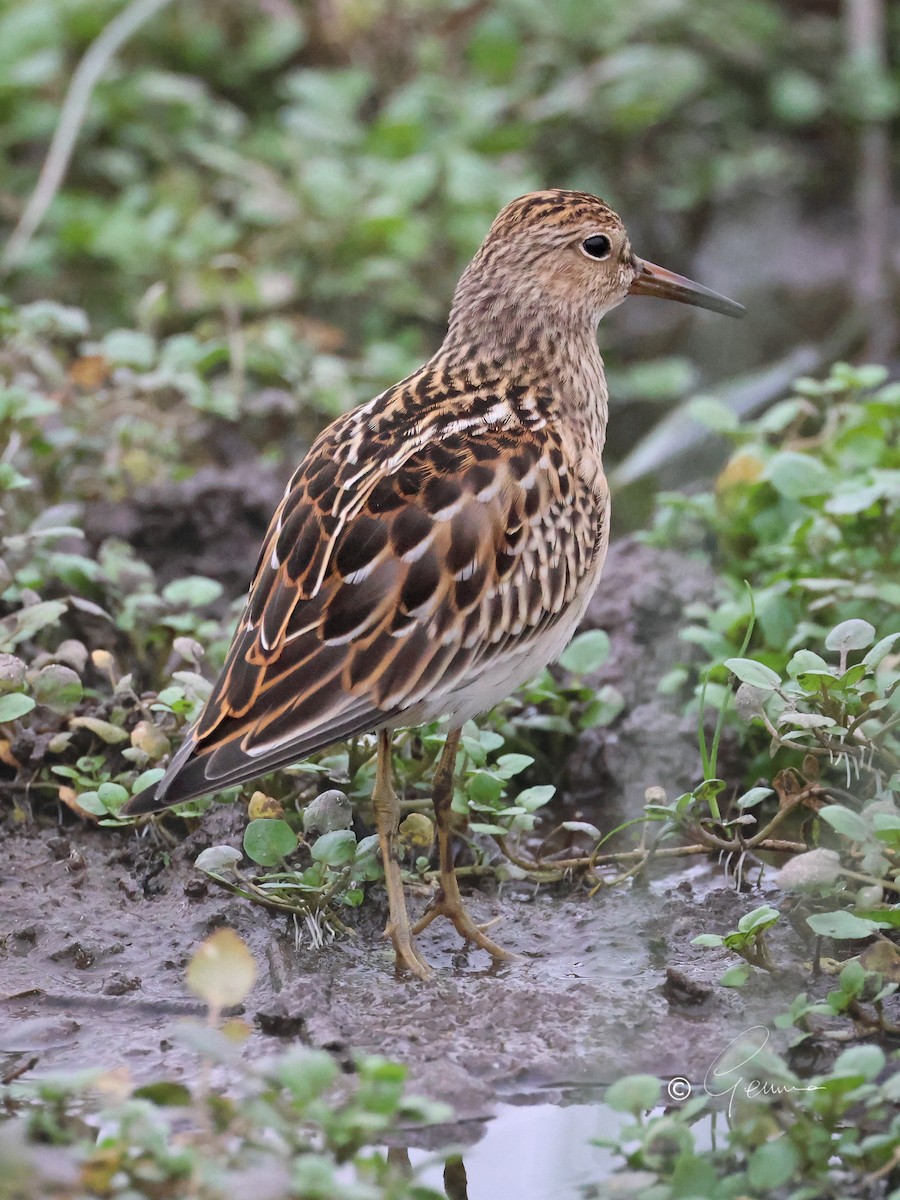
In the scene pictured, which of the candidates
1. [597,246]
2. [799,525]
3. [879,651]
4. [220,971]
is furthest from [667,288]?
[220,971]

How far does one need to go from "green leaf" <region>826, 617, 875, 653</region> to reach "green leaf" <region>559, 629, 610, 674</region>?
95cm

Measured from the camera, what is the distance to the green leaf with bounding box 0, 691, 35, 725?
13.6 feet

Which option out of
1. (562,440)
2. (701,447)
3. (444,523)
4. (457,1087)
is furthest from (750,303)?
(457,1087)

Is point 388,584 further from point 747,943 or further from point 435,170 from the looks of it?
A: point 435,170

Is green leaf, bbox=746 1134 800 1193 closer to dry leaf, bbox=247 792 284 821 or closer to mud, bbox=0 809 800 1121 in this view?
mud, bbox=0 809 800 1121

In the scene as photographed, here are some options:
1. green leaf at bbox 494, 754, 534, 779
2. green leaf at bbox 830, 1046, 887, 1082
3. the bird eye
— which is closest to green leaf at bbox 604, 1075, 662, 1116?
green leaf at bbox 830, 1046, 887, 1082

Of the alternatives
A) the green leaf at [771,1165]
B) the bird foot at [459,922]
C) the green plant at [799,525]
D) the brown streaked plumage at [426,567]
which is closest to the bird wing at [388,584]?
the brown streaked plumage at [426,567]

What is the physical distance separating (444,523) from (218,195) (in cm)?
457

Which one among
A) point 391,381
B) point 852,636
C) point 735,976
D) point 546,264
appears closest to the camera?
point 735,976

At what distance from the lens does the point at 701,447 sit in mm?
6699

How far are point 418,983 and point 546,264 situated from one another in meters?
1.96

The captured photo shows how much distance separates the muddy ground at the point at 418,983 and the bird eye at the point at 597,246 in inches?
54.2

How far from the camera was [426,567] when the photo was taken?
12.6 feet

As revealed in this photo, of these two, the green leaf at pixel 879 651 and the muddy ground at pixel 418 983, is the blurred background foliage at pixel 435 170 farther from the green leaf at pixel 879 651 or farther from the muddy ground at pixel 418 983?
the green leaf at pixel 879 651
